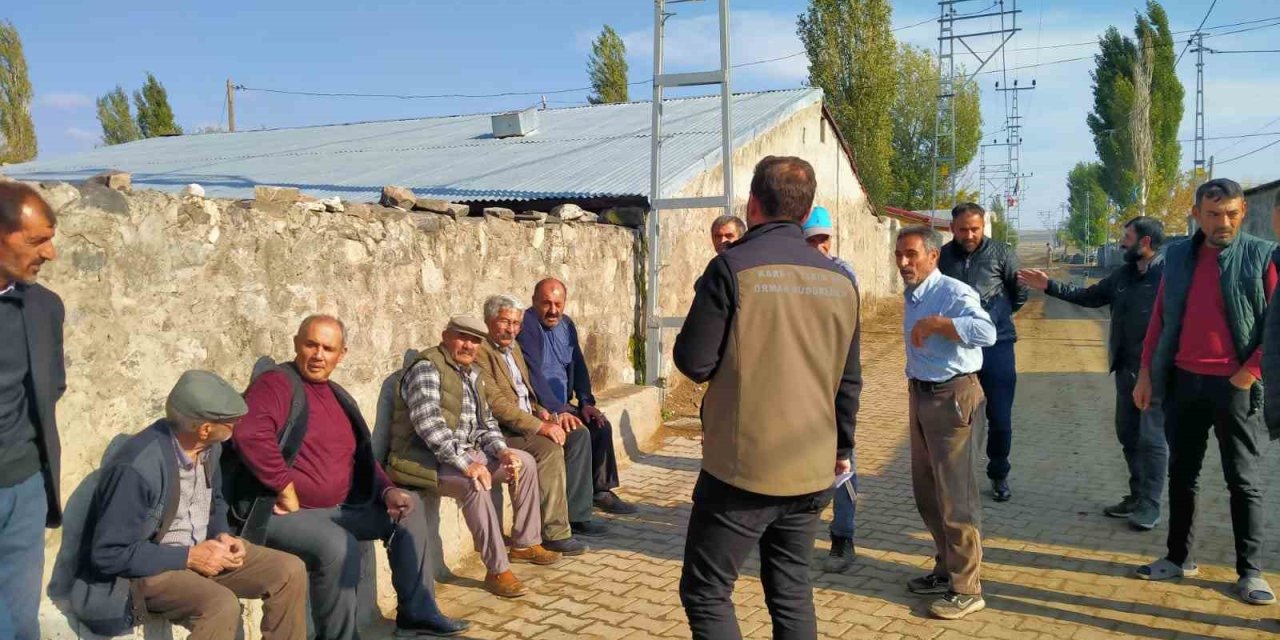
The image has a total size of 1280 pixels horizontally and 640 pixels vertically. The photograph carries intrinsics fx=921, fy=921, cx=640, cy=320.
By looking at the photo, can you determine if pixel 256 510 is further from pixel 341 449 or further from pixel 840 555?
pixel 840 555

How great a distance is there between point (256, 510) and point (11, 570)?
3.15 feet

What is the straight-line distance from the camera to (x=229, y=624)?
332 cm

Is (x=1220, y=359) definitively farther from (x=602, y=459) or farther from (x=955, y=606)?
(x=602, y=459)

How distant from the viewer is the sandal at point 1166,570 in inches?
183

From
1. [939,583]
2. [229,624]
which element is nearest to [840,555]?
[939,583]

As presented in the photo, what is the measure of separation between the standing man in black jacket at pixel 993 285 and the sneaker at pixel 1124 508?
76 centimetres

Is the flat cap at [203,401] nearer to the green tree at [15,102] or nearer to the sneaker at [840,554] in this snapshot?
the sneaker at [840,554]

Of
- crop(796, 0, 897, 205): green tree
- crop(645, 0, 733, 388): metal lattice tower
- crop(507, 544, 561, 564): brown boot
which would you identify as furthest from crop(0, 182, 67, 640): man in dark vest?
crop(796, 0, 897, 205): green tree

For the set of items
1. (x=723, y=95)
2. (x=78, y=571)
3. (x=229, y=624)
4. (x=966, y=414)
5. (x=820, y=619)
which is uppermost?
(x=723, y=95)

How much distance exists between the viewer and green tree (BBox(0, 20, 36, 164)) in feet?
97.0


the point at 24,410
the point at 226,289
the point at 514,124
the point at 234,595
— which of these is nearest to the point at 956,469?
the point at 234,595

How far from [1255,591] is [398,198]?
519cm

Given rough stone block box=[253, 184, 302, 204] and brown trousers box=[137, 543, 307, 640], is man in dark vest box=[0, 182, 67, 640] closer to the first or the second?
brown trousers box=[137, 543, 307, 640]

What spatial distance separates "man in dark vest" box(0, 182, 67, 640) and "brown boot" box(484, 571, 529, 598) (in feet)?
6.88
